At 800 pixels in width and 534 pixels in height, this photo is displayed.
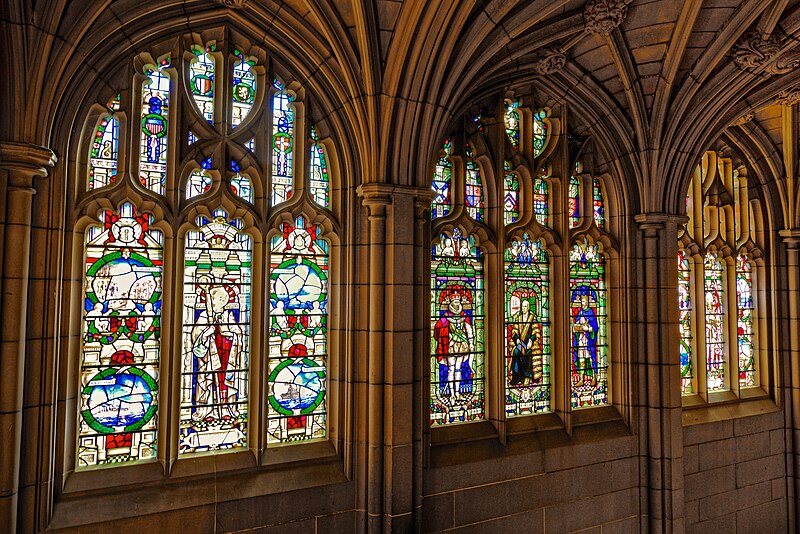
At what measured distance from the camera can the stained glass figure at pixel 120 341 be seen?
13.1 ft

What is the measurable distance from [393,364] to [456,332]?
1.07 m

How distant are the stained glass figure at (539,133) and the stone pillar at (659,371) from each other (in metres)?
1.37

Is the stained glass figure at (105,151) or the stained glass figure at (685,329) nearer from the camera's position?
the stained glass figure at (105,151)

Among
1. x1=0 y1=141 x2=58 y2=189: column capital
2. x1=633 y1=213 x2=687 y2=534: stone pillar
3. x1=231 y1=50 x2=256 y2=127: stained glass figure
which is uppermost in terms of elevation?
x1=231 y1=50 x2=256 y2=127: stained glass figure

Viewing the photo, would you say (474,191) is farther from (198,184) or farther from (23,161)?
(23,161)

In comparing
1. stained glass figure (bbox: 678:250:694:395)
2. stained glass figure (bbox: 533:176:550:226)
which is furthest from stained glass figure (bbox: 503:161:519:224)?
stained glass figure (bbox: 678:250:694:395)

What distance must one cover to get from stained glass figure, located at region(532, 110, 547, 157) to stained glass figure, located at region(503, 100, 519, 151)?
235mm

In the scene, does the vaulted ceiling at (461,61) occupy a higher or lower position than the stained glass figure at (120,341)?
higher

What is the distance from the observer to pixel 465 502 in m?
5.06

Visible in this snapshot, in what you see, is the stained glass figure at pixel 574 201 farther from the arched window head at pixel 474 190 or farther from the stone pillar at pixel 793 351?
the stone pillar at pixel 793 351

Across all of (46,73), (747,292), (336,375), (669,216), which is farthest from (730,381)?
(46,73)

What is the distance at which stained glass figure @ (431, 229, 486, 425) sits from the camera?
17.5 feet

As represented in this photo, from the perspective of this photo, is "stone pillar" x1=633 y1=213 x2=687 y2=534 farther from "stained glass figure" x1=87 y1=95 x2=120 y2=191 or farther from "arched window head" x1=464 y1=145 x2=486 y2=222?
"stained glass figure" x1=87 y1=95 x2=120 y2=191

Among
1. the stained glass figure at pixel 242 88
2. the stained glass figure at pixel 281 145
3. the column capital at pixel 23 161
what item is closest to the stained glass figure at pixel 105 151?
the column capital at pixel 23 161
